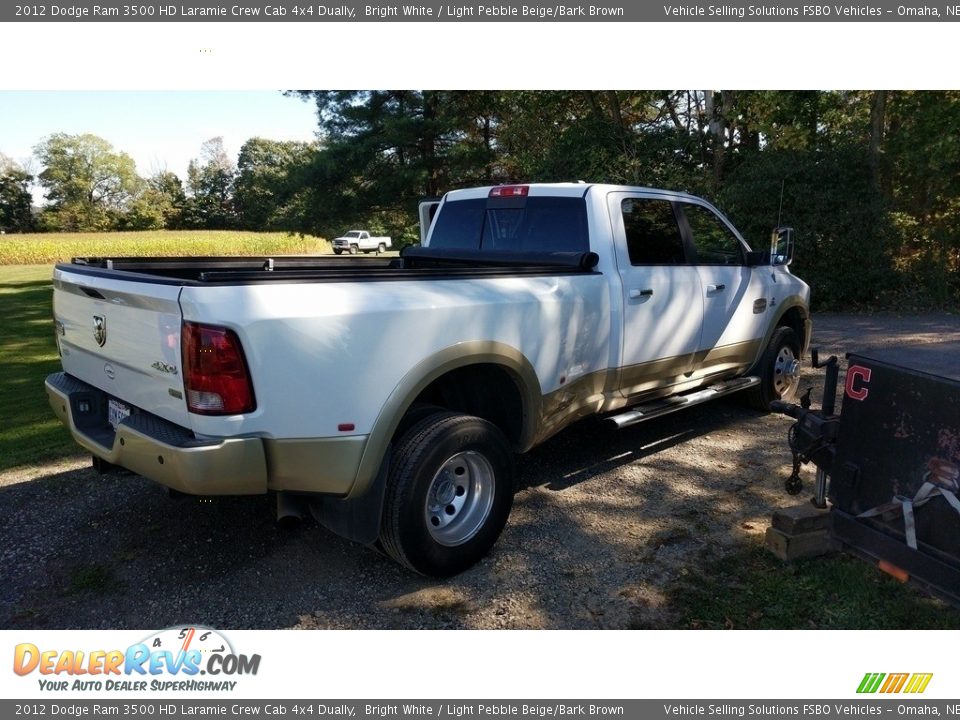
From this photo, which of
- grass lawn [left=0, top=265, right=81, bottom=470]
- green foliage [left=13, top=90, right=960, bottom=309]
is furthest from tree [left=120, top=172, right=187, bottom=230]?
grass lawn [left=0, top=265, right=81, bottom=470]

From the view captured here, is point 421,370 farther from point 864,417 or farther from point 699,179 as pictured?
point 699,179

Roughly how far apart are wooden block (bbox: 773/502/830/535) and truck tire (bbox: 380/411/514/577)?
55.9 inches

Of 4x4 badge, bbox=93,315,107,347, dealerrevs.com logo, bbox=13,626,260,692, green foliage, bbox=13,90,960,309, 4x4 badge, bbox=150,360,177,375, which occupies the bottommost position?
dealerrevs.com logo, bbox=13,626,260,692

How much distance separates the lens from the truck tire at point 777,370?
6020 millimetres

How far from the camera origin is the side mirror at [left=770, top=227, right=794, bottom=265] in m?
5.56

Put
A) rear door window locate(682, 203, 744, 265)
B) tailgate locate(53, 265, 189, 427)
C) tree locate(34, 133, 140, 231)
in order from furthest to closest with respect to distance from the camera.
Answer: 1. tree locate(34, 133, 140, 231)
2. rear door window locate(682, 203, 744, 265)
3. tailgate locate(53, 265, 189, 427)

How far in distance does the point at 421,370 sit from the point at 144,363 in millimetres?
1226

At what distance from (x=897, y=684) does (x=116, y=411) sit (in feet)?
12.0

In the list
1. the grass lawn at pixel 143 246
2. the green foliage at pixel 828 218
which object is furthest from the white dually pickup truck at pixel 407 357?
the grass lawn at pixel 143 246

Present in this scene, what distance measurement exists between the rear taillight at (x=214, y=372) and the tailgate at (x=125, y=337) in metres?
0.08

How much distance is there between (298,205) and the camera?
21.2 metres

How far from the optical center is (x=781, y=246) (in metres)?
5.85

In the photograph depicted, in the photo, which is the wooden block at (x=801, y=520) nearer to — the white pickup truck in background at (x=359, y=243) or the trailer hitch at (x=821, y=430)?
the trailer hitch at (x=821, y=430)

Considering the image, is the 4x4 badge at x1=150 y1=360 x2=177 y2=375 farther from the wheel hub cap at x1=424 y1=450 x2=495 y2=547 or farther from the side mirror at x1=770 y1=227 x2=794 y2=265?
the side mirror at x1=770 y1=227 x2=794 y2=265
